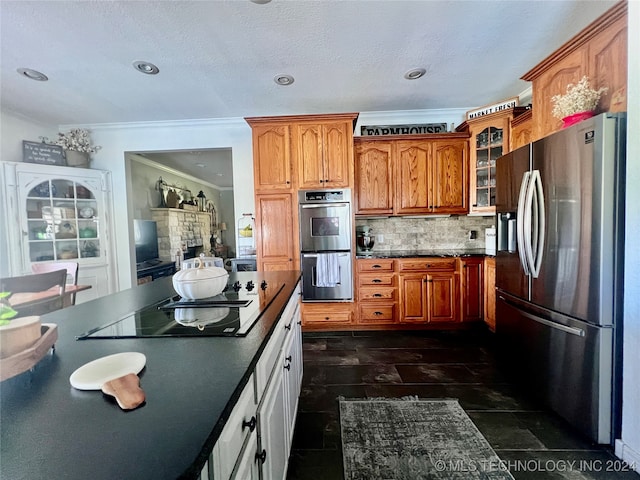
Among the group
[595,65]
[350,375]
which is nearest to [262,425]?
[350,375]

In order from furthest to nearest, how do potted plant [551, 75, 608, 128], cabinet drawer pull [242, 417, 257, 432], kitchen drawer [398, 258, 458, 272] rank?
kitchen drawer [398, 258, 458, 272] → potted plant [551, 75, 608, 128] → cabinet drawer pull [242, 417, 257, 432]

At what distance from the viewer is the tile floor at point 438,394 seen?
1500 millimetres

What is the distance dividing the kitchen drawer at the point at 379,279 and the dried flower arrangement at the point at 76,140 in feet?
12.9

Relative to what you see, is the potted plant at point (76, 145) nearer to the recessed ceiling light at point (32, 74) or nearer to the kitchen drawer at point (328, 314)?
the recessed ceiling light at point (32, 74)

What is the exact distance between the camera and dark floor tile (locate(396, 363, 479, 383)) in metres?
2.30

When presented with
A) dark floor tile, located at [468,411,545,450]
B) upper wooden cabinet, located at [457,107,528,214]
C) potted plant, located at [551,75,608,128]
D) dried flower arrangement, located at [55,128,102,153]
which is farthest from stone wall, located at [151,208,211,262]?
potted plant, located at [551,75,608,128]

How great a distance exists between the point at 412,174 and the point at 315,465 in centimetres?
307

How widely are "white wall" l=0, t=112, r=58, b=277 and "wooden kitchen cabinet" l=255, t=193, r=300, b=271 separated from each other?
9.03ft

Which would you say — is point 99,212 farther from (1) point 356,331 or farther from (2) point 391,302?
(2) point 391,302

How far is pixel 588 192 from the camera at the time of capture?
152 cm

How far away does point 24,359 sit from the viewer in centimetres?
68

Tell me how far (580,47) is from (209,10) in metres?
2.47

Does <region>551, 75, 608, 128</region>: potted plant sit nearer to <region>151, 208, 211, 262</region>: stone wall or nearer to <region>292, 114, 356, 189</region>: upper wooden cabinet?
<region>292, 114, 356, 189</region>: upper wooden cabinet

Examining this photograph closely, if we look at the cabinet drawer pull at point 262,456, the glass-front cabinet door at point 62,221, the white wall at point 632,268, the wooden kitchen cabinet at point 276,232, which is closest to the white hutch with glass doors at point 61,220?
the glass-front cabinet door at point 62,221
